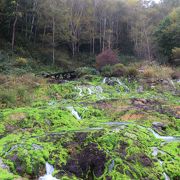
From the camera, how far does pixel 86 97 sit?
45.9ft

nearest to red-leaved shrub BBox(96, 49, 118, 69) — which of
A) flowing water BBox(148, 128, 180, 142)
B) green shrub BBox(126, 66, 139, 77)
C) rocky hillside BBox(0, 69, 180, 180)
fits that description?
green shrub BBox(126, 66, 139, 77)

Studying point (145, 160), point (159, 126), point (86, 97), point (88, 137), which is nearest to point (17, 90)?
point (86, 97)

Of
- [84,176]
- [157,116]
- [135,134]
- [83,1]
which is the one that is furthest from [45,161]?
[83,1]

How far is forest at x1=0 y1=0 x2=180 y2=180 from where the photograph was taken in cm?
613

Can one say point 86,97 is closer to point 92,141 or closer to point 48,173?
point 92,141

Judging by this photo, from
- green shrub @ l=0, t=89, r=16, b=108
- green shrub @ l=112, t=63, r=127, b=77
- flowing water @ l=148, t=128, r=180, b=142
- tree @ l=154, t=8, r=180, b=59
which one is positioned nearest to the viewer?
flowing water @ l=148, t=128, r=180, b=142

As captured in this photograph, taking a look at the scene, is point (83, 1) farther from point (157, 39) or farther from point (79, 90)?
point (79, 90)

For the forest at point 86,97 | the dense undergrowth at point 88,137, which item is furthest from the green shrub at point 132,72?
the dense undergrowth at point 88,137

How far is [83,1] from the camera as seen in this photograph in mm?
31188

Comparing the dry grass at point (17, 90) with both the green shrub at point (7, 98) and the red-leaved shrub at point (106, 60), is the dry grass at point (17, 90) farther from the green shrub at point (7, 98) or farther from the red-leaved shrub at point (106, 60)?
the red-leaved shrub at point (106, 60)

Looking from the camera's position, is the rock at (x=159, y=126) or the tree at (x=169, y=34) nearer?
the rock at (x=159, y=126)

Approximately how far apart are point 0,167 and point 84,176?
1.81 meters

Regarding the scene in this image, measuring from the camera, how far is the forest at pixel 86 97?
241 inches

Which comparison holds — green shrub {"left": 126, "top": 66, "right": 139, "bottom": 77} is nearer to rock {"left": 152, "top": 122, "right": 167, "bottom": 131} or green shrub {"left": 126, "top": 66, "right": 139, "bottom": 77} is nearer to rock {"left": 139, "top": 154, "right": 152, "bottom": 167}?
rock {"left": 152, "top": 122, "right": 167, "bottom": 131}
